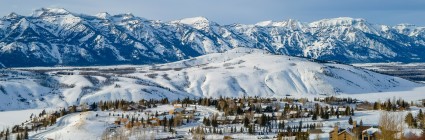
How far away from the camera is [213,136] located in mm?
166500

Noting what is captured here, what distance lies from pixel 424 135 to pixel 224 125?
257 feet

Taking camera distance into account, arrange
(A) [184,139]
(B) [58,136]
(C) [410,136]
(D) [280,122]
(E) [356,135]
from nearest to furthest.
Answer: (C) [410,136], (E) [356,135], (A) [184,139], (B) [58,136], (D) [280,122]

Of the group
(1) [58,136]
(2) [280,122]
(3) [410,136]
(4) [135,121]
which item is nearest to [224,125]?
(2) [280,122]

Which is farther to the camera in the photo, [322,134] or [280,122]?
[280,122]

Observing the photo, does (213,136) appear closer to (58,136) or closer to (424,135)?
(58,136)

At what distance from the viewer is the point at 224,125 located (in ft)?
627

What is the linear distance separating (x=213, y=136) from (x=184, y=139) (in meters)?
11.0

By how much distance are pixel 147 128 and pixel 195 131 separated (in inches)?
812

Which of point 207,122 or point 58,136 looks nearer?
point 58,136

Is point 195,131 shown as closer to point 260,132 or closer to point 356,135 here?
point 260,132

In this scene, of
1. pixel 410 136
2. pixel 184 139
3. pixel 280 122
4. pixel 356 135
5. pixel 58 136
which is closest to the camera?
pixel 410 136

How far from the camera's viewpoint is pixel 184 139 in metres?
159

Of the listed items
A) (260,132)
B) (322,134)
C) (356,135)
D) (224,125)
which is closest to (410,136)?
(356,135)

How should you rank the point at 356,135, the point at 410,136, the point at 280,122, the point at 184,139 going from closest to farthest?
1. the point at 410,136
2. the point at 356,135
3. the point at 184,139
4. the point at 280,122
